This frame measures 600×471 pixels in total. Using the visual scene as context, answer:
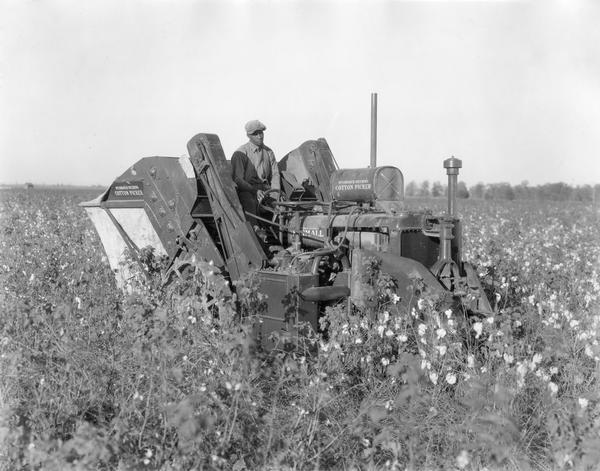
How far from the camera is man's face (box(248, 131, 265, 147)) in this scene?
6.78m

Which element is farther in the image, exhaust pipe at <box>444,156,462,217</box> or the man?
the man

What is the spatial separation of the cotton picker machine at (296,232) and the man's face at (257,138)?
62 centimetres

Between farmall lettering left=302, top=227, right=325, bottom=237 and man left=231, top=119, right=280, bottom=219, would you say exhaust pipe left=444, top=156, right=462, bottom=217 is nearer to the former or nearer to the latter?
farmall lettering left=302, top=227, right=325, bottom=237

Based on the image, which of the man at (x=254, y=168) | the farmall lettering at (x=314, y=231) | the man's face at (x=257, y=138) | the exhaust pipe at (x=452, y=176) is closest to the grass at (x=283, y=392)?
the farmall lettering at (x=314, y=231)

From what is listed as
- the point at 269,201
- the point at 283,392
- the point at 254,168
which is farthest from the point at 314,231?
the point at 283,392

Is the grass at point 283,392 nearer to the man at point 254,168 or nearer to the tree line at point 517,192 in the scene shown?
the man at point 254,168

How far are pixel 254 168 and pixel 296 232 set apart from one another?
49.0 inches

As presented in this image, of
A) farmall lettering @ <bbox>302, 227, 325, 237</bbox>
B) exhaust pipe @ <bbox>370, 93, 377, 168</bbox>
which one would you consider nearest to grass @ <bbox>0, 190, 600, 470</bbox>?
farmall lettering @ <bbox>302, 227, 325, 237</bbox>

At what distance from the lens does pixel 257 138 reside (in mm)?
6777

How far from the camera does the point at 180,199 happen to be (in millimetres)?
6020

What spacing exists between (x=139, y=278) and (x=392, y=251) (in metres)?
2.56

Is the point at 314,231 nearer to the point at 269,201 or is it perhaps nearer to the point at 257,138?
the point at 269,201

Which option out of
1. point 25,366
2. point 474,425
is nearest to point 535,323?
point 474,425

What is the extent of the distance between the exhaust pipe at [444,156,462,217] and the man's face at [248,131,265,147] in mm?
2146
